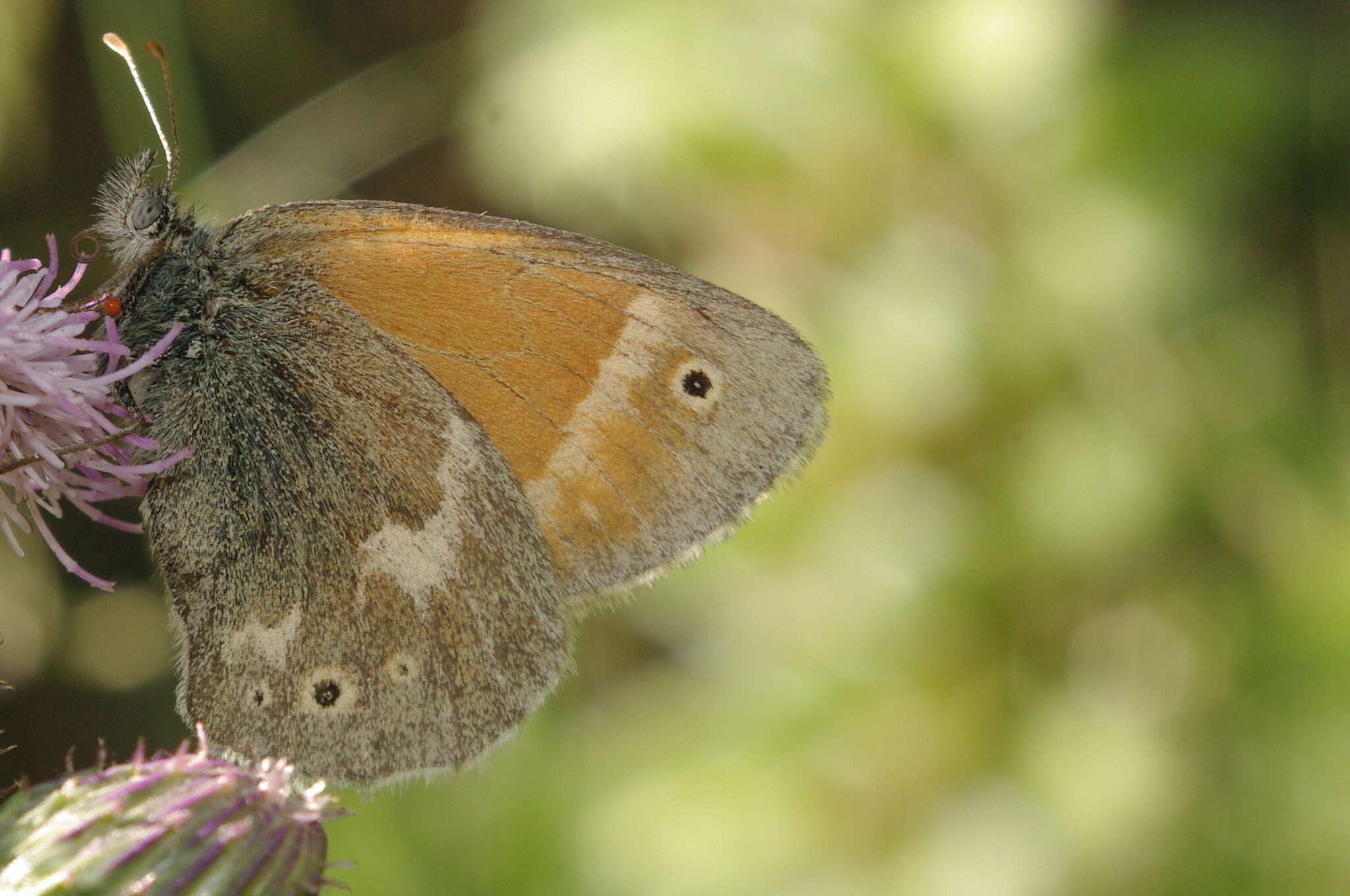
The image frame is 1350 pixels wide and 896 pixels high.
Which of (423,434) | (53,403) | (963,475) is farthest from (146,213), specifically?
(963,475)

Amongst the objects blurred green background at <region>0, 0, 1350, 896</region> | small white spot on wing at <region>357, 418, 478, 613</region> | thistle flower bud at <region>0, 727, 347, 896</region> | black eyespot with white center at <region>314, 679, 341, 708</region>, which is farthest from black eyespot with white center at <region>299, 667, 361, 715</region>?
blurred green background at <region>0, 0, 1350, 896</region>

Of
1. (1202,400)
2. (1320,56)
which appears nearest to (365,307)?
(1202,400)

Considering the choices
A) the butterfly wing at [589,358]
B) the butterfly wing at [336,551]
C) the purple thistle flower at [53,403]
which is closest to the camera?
the purple thistle flower at [53,403]

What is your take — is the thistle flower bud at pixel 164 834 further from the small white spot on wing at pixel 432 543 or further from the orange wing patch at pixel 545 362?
the orange wing patch at pixel 545 362

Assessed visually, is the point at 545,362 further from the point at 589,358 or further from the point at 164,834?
the point at 164,834

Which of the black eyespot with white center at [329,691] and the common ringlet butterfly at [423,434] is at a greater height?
the common ringlet butterfly at [423,434]

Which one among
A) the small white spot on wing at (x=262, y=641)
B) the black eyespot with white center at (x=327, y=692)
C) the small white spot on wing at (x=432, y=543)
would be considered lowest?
the black eyespot with white center at (x=327, y=692)

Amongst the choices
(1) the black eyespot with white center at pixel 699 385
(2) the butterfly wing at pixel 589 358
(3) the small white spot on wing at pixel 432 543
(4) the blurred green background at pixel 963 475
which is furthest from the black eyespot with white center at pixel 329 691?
(4) the blurred green background at pixel 963 475
